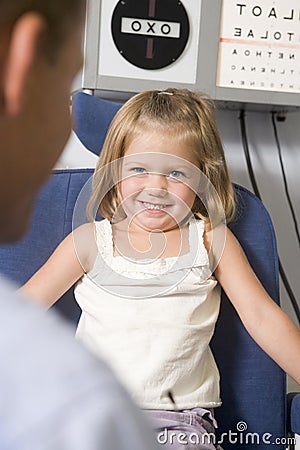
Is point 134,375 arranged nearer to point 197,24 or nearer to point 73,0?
point 197,24

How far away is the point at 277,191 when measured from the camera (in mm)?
1671

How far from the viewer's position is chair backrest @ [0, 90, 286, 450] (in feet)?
4.13

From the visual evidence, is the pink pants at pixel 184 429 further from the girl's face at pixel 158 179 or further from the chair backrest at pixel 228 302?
the girl's face at pixel 158 179

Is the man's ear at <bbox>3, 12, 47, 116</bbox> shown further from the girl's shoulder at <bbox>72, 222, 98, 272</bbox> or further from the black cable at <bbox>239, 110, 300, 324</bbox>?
the black cable at <bbox>239, 110, 300, 324</bbox>

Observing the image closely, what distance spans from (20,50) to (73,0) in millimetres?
37

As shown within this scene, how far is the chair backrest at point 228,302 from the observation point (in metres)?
1.26

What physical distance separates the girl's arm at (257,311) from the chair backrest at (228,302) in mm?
57

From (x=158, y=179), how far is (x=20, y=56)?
0.92m

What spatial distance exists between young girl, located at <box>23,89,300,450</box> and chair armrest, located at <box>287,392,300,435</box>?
7 cm

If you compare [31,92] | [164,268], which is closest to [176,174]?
[164,268]

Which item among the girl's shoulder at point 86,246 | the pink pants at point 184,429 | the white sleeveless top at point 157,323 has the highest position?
the girl's shoulder at point 86,246

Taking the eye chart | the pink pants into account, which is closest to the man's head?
the pink pants

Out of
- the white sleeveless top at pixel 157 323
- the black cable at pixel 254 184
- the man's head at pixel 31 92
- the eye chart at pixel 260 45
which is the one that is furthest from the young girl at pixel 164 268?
the man's head at pixel 31 92

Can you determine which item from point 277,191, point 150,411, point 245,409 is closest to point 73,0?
point 150,411
